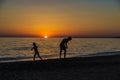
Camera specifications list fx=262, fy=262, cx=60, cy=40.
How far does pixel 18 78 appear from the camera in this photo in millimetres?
12469

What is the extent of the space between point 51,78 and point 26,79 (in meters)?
1.24

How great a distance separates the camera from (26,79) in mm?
12188

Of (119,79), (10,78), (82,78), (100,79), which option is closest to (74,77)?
(82,78)

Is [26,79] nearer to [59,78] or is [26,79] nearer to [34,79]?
[34,79]

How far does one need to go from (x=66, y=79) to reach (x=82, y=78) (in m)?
0.88

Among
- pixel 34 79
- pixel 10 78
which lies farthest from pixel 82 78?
pixel 10 78

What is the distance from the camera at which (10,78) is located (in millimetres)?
12484

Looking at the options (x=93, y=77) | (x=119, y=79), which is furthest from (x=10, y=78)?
(x=119, y=79)

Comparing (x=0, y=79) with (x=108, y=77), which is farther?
(x=108, y=77)

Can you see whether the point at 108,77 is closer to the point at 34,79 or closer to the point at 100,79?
the point at 100,79

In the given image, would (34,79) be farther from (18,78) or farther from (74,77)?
(74,77)

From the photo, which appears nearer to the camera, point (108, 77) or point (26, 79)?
point (26, 79)

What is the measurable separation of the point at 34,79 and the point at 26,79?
0.37 m

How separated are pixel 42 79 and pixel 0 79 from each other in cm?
195
